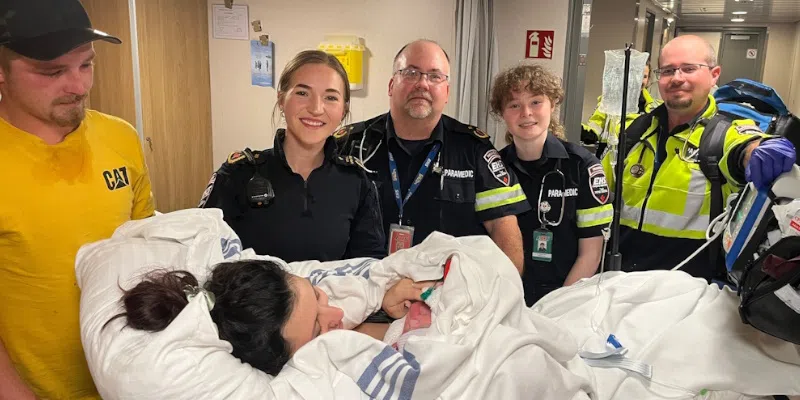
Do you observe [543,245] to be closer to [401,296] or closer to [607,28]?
[401,296]

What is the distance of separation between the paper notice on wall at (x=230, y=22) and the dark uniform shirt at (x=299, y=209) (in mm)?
2319

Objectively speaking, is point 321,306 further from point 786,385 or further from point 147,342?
point 786,385

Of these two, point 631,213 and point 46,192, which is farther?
point 631,213

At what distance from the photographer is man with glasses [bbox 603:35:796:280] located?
6.81ft

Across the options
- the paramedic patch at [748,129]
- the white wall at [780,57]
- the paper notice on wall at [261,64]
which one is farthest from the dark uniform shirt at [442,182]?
the white wall at [780,57]

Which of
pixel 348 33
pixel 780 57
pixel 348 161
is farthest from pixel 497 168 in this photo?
pixel 780 57

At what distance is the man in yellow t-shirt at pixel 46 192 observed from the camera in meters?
1.17

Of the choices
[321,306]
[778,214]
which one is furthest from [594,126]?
[321,306]

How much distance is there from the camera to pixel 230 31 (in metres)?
3.75

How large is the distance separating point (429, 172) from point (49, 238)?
123 centimetres

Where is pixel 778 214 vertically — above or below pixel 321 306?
above

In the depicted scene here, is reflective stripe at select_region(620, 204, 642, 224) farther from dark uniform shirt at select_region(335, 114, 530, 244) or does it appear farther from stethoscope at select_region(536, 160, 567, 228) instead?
dark uniform shirt at select_region(335, 114, 530, 244)

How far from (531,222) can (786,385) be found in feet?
3.49

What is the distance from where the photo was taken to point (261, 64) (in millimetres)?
3758
